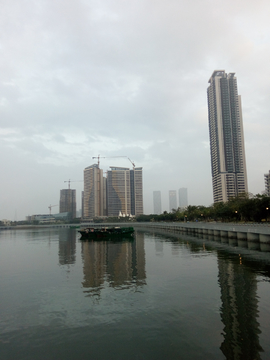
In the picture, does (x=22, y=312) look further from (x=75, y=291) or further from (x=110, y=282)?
(x=110, y=282)

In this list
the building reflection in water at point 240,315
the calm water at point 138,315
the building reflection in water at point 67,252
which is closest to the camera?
the building reflection in water at point 240,315

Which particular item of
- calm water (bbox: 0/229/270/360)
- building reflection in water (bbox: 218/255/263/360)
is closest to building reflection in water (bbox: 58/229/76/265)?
calm water (bbox: 0/229/270/360)

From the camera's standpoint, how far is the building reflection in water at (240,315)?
11.4 m

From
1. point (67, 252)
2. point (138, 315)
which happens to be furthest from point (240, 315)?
point (67, 252)

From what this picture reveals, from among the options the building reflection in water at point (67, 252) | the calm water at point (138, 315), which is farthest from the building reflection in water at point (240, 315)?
the building reflection in water at point (67, 252)

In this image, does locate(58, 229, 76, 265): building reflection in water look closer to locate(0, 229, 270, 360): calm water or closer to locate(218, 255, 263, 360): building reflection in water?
locate(0, 229, 270, 360): calm water

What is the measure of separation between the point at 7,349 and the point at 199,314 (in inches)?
404

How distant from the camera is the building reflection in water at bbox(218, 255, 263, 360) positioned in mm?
11406

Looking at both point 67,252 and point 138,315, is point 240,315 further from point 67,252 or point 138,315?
point 67,252

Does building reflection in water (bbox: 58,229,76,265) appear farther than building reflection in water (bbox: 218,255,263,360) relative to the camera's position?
Yes

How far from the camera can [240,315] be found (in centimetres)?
1498

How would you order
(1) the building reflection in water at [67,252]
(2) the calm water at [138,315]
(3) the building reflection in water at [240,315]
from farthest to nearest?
(1) the building reflection in water at [67,252] → (2) the calm water at [138,315] → (3) the building reflection in water at [240,315]

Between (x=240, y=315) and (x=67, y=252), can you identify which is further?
(x=67, y=252)

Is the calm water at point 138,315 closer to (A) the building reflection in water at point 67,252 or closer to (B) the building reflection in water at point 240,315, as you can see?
(B) the building reflection in water at point 240,315
